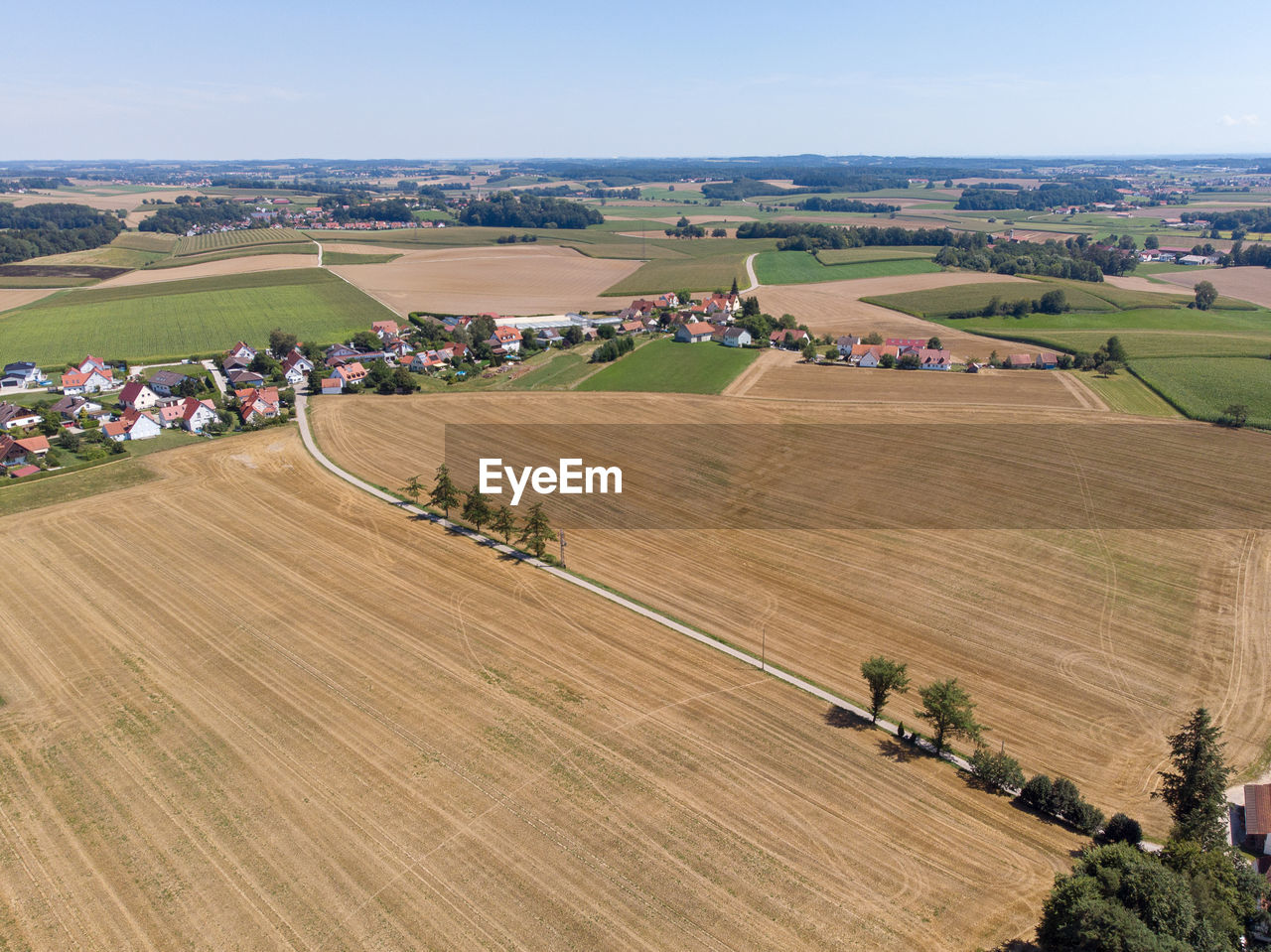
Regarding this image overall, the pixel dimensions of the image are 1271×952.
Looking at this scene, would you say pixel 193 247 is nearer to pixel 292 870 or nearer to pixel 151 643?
pixel 151 643

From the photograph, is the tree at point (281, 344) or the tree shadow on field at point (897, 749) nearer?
the tree shadow on field at point (897, 749)

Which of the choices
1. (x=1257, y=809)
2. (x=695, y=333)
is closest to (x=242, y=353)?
(x=695, y=333)

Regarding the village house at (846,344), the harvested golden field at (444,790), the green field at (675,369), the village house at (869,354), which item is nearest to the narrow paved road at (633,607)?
the harvested golden field at (444,790)

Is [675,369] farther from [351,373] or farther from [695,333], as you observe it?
[351,373]

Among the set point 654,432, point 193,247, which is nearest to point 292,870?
point 654,432

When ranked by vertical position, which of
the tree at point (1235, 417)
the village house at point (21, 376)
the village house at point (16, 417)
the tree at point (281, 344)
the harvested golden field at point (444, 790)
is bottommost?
the harvested golden field at point (444, 790)

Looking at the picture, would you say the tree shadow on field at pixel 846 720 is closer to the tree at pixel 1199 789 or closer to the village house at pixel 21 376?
the tree at pixel 1199 789
